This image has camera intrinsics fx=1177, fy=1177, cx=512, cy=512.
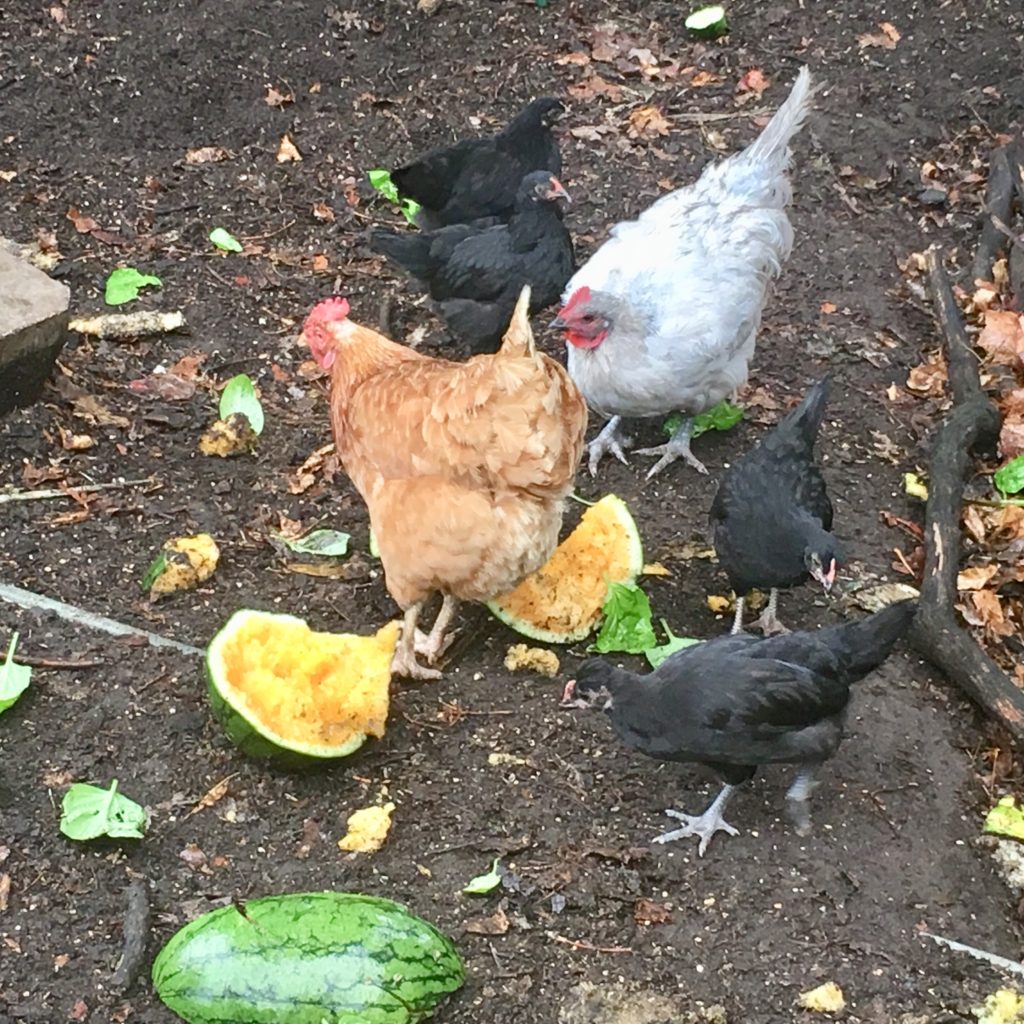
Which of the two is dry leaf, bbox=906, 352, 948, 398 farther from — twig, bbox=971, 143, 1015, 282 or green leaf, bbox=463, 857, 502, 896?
green leaf, bbox=463, 857, 502, 896

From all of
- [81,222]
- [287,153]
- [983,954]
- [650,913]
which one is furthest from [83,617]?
[287,153]

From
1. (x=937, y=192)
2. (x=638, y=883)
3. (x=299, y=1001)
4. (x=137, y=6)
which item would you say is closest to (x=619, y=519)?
(x=638, y=883)

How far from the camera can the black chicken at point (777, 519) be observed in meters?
3.94

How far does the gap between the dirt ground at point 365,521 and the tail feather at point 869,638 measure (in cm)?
43

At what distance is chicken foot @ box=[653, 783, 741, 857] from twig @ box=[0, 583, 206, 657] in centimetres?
161

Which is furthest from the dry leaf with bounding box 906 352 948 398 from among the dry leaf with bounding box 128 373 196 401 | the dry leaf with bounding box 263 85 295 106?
the dry leaf with bounding box 263 85 295 106

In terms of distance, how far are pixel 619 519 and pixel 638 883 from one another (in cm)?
142

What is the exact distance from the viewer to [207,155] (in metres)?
6.37

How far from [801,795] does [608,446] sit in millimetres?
1917

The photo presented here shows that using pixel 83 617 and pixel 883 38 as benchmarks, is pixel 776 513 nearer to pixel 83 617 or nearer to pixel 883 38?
pixel 83 617

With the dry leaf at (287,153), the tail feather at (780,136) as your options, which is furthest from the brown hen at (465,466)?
the dry leaf at (287,153)

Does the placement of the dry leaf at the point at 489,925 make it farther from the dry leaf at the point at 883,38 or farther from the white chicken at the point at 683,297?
the dry leaf at the point at 883,38

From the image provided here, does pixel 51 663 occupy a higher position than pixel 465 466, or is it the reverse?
pixel 465 466

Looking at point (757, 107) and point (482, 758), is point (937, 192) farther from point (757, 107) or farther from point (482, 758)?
point (482, 758)
